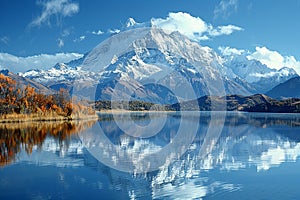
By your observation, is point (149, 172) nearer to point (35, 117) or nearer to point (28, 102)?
point (35, 117)

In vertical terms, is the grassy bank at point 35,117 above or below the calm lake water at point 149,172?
above

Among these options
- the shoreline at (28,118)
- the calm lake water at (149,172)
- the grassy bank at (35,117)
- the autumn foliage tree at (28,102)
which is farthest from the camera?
the autumn foliage tree at (28,102)

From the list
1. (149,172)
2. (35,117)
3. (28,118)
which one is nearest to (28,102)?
(35,117)

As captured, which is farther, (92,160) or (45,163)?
(92,160)

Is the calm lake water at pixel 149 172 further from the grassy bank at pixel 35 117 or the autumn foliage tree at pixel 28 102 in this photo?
the autumn foliage tree at pixel 28 102

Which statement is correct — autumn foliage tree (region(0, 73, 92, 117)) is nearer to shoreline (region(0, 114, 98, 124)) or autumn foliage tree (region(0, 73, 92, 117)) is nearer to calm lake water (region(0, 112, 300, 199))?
shoreline (region(0, 114, 98, 124))

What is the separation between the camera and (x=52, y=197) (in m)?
19.6

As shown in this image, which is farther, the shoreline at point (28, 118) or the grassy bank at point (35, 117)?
the grassy bank at point (35, 117)

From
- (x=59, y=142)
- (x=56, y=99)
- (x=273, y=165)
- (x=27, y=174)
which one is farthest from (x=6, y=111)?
(x=273, y=165)

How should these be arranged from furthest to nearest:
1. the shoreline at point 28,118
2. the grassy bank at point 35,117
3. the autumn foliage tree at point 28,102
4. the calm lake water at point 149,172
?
the autumn foliage tree at point 28,102
the grassy bank at point 35,117
the shoreline at point 28,118
the calm lake water at point 149,172

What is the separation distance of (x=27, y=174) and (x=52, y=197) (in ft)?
23.2

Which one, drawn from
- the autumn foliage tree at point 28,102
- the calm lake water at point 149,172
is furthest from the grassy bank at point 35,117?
the calm lake water at point 149,172

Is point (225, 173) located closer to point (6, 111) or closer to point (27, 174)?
point (27, 174)

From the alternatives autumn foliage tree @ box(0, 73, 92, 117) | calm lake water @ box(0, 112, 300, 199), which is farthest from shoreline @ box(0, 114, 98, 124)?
calm lake water @ box(0, 112, 300, 199)
